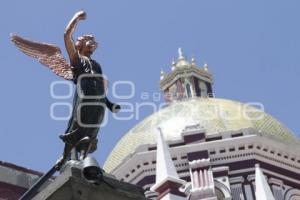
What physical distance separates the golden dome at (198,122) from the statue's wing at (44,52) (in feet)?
71.6

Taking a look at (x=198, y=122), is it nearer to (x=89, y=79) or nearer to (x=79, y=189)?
(x=89, y=79)

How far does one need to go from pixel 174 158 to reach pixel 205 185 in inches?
73.1

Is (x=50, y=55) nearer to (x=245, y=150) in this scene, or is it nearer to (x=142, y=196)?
(x=142, y=196)

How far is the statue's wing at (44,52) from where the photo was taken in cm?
732

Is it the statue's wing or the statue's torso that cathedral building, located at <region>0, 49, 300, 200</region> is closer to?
the statue's wing

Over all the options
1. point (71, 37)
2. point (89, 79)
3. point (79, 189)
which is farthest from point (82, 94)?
point (79, 189)

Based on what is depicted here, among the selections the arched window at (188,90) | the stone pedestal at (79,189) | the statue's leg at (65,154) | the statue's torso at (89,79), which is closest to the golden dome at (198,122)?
the arched window at (188,90)

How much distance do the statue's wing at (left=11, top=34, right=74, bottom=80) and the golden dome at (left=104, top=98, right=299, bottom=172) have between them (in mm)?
21814

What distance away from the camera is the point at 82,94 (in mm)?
6863

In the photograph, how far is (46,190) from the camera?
20.7 feet

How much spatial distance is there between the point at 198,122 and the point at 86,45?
23.5m

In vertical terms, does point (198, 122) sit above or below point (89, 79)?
above

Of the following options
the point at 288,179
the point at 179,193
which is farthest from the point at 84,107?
the point at 288,179

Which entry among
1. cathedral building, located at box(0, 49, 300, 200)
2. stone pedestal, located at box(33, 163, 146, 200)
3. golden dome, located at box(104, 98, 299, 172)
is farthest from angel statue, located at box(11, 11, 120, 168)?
golden dome, located at box(104, 98, 299, 172)
